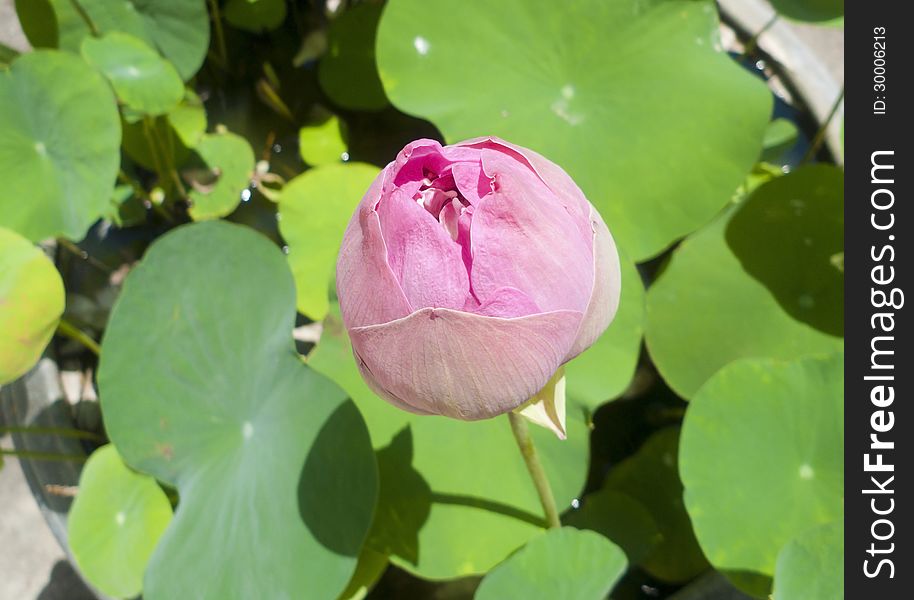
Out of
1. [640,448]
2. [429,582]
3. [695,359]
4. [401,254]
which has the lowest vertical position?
[429,582]

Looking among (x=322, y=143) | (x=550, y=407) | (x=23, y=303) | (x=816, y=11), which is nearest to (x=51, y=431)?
(x=23, y=303)

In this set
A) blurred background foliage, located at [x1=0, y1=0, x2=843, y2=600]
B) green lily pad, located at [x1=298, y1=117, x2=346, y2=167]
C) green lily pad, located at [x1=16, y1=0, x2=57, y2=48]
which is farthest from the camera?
green lily pad, located at [x1=298, y1=117, x2=346, y2=167]

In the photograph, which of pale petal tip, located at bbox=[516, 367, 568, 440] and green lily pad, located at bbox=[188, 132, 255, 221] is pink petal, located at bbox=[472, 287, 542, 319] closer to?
pale petal tip, located at bbox=[516, 367, 568, 440]

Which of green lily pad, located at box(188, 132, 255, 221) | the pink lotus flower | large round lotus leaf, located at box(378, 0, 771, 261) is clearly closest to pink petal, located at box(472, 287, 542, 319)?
the pink lotus flower

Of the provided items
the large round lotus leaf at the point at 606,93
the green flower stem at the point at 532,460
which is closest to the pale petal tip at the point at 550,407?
the green flower stem at the point at 532,460

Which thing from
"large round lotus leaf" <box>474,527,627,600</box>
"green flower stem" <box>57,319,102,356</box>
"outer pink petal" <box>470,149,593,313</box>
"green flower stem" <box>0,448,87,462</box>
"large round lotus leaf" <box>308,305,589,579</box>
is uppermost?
"outer pink petal" <box>470,149,593,313</box>
